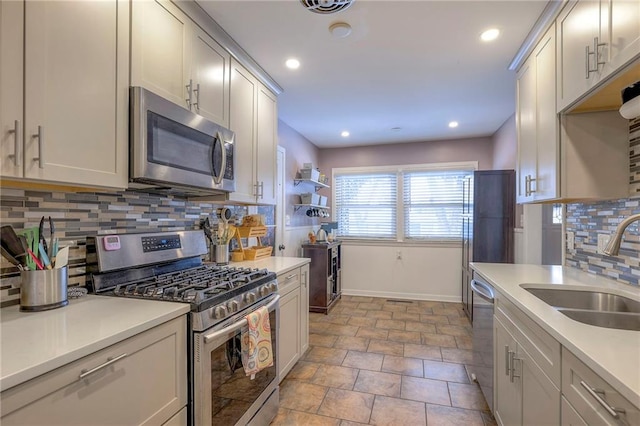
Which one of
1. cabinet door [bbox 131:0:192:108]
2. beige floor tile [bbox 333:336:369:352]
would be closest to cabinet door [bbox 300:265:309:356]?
beige floor tile [bbox 333:336:369:352]

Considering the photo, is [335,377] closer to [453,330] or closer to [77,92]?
[453,330]

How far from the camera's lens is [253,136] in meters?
2.55

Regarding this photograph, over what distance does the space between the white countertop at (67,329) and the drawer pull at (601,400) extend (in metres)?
1.39

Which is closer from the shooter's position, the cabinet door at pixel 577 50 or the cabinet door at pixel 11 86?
the cabinet door at pixel 11 86

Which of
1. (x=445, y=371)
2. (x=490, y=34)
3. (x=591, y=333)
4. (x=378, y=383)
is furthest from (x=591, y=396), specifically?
(x=490, y=34)

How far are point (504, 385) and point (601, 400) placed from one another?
1.02 meters

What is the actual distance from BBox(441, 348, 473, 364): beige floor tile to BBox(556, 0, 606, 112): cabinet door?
215cm

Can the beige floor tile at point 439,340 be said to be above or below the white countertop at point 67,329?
below

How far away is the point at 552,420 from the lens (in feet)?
3.67

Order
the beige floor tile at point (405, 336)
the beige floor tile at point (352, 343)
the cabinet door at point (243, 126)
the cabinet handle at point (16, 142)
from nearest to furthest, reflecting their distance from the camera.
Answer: the cabinet handle at point (16, 142) < the cabinet door at point (243, 126) < the beige floor tile at point (352, 343) < the beige floor tile at point (405, 336)

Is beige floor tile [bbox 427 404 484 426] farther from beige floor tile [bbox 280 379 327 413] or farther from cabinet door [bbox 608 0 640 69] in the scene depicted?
cabinet door [bbox 608 0 640 69]

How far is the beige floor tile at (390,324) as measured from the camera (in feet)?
11.8

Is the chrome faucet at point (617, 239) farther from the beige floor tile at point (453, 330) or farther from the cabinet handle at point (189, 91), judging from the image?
the beige floor tile at point (453, 330)

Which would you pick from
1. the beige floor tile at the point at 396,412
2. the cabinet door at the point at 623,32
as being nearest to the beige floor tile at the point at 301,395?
the beige floor tile at the point at 396,412
